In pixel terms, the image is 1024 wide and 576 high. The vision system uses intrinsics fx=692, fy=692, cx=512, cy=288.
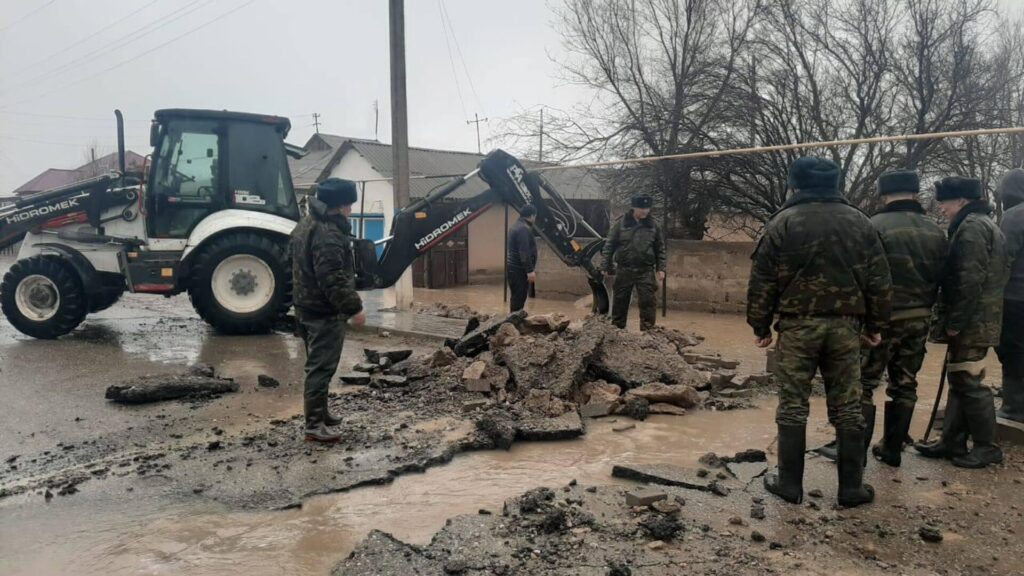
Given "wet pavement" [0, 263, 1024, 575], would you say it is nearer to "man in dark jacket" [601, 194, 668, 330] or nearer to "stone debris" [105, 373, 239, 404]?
"stone debris" [105, 373, 239, 404]

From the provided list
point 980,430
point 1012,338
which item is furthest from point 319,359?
point 1012,338

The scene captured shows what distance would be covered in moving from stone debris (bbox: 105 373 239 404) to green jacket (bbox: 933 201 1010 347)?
608 cm

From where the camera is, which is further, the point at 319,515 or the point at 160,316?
the point at 160,316

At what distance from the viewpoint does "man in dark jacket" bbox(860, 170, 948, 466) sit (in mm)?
4512

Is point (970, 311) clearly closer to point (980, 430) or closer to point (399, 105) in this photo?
point (980, 430)

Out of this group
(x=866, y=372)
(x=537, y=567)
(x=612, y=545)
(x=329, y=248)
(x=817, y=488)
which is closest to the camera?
(x=537, y=567)

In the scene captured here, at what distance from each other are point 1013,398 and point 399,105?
987 centimetres

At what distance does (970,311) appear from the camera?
4543mm

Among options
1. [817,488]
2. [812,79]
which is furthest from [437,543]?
[812,79]

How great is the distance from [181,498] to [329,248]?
193cm

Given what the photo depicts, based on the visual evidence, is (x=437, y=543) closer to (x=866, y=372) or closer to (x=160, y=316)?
(x=866, y=372)

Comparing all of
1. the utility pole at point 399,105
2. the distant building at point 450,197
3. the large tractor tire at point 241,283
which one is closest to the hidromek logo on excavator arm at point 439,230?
the large tractor tire at point 241,283

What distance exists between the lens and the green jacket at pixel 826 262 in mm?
3926

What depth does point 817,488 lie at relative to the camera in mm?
4223
